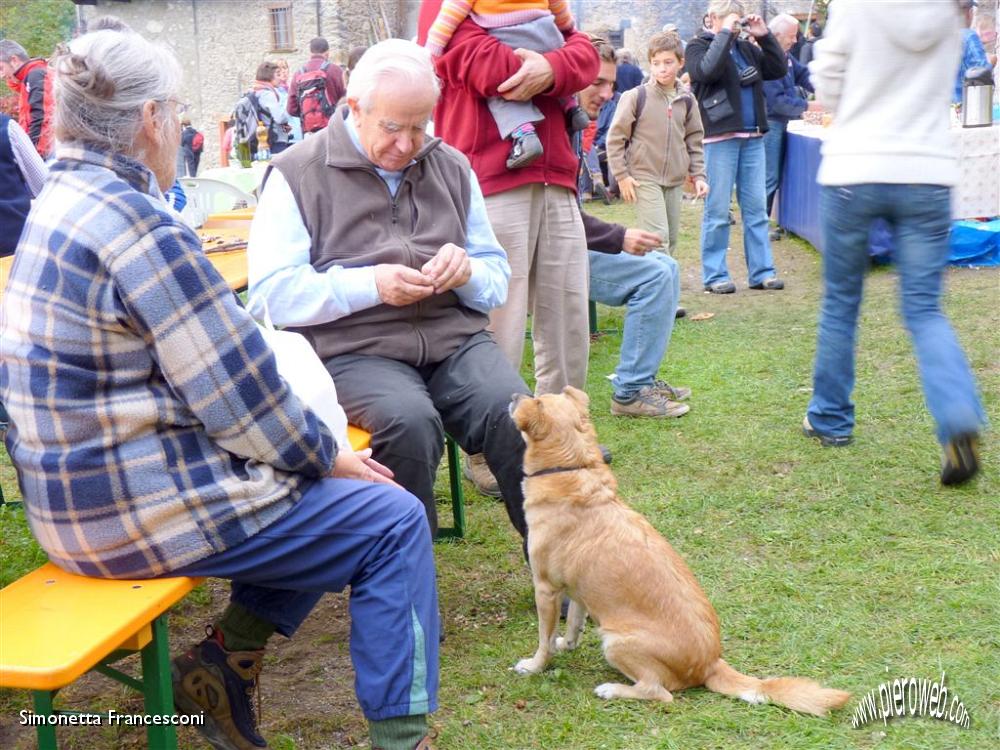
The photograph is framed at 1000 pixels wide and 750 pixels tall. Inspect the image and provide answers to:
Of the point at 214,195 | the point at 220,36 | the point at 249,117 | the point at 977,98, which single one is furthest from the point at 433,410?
the point at 220,36

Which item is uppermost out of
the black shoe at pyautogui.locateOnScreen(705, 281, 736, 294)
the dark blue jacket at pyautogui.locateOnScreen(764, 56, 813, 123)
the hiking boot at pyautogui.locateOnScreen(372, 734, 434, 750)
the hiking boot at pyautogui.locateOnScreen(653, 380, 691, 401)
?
the dark blue jacket at pyautogui.locateOnScreen(764, 56, 813, 123)

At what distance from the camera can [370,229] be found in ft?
A: 10.5

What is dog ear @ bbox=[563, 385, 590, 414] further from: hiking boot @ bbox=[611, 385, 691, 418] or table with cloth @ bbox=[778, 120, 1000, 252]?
table with cloth @ bbox=[778, 120, 1000, 252]

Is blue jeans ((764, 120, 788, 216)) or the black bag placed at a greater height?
the black bag

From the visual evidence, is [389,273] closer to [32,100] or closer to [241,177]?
[241,177]

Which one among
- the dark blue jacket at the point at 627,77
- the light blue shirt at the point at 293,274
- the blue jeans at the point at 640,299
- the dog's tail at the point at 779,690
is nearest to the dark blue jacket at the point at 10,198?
the light blue shirt at the point at 293,274

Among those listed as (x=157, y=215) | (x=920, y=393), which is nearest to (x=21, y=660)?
(x=157, y=215)

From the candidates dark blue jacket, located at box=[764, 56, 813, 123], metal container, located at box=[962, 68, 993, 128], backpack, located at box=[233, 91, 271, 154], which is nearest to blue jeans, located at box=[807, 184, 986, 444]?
metal container, located at box=[962, 68, 993, 128]

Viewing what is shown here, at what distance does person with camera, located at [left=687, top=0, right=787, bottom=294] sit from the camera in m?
7.73

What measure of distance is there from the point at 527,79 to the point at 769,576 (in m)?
1.92

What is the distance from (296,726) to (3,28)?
3980cm

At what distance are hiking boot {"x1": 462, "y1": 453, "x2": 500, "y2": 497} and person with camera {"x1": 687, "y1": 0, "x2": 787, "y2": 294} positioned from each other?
398 cm

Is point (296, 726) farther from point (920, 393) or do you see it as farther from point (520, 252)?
point (920, 393)

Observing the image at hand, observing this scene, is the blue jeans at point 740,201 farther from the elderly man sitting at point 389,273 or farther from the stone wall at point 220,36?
the stone wall at point 220,36
